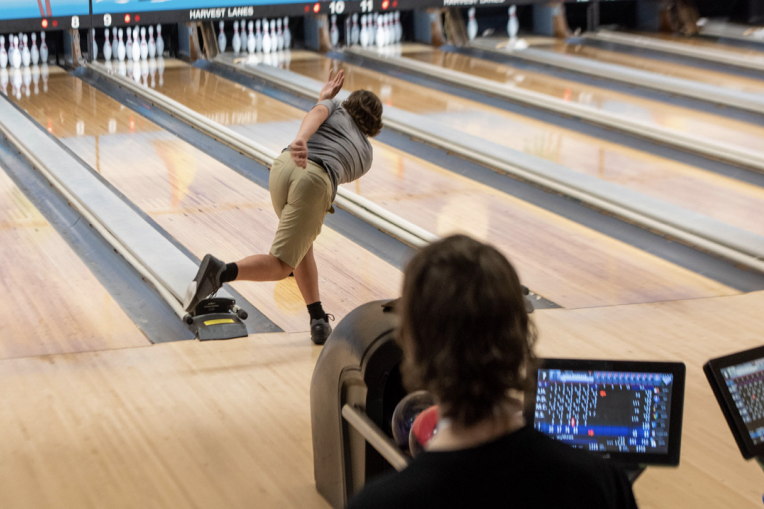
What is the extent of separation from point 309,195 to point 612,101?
146 inches

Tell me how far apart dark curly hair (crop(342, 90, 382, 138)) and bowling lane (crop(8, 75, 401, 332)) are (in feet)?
2.06

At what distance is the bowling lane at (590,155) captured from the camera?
3957 mm

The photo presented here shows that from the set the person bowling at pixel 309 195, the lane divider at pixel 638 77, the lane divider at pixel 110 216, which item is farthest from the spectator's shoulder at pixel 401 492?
the lane divider at pixel 638 77

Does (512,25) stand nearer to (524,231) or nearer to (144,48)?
(144,48)

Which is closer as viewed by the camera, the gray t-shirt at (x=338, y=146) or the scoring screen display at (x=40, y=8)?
the gray t-shirt at (x=338, y=146)

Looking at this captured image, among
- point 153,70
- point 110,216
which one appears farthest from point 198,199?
point 153,70

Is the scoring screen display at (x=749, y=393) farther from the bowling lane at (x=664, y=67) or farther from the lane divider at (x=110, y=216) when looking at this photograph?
the bowling lane at (x=664, y=67)

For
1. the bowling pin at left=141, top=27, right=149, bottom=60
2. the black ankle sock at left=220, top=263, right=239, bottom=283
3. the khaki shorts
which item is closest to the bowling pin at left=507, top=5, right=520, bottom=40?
the bowling pin at left=141, top=27, right=149, bottom=60

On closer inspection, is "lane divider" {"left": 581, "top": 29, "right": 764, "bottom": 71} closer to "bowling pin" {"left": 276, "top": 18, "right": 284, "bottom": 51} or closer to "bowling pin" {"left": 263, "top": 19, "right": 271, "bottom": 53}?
"bowling pin" {"left": 276, "top": 18, "right": 284, "bottom": 51}

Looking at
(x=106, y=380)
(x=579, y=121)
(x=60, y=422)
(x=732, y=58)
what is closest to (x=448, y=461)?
(x=60, y=422)

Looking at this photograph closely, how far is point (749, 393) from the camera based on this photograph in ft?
4.31

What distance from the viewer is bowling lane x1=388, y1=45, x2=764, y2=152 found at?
5.02 m

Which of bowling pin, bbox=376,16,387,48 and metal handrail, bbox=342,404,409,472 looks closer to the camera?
metal handrail, bbox=342,404,409,472

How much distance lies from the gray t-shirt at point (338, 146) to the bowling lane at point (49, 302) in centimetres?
80
